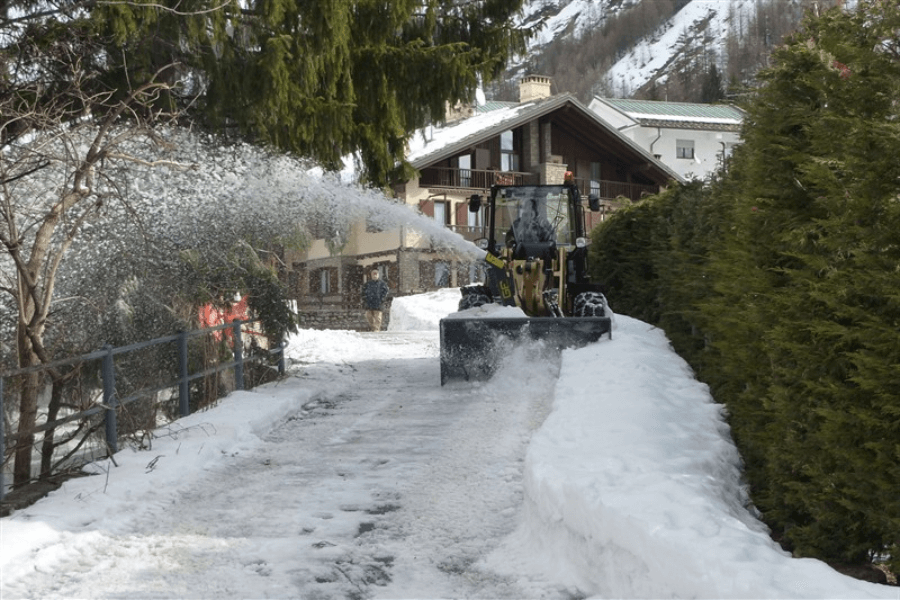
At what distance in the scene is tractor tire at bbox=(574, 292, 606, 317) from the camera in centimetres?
1348

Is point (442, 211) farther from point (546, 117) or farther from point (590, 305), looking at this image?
point (590, 305)

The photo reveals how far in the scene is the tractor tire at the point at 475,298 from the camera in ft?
47.1

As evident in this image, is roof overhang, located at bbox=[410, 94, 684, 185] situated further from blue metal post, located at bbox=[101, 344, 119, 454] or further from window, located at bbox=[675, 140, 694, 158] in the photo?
window, located at bbox=[675, 140, 694, 158]

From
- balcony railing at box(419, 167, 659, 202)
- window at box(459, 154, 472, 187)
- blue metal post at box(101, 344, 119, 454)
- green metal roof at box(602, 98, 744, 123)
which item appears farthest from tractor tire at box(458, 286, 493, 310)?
green metal roof at box(602, 98, 744, 123)

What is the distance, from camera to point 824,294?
504 cm

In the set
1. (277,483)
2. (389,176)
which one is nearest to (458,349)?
(389,176)

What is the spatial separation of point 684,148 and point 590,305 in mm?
62542

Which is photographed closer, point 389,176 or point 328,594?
point 328,594

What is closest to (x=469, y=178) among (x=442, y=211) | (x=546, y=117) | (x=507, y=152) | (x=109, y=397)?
(x=442, y=211)

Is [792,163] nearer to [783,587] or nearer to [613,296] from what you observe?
[783,587]

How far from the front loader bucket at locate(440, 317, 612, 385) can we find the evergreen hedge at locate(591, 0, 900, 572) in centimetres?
395

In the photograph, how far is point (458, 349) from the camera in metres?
12.5

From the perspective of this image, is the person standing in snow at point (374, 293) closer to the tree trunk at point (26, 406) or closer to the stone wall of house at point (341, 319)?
the stone wall of house at point (341, 319)

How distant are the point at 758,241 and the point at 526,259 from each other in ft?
24.2
